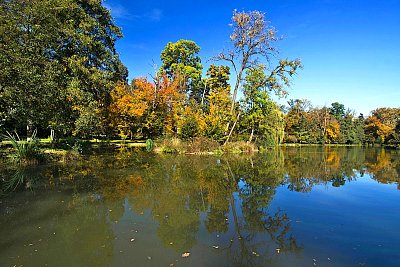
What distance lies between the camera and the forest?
39.5 ft

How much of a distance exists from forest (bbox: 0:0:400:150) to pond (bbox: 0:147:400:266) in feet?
13.9

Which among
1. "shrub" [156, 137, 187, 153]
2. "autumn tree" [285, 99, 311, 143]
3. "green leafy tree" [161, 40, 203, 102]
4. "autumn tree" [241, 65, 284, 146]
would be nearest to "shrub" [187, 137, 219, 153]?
"shrub" [156, 137, 187, 153]

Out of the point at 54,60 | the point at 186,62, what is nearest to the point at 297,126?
the point at 186,62

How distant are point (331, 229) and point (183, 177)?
632 centimetres

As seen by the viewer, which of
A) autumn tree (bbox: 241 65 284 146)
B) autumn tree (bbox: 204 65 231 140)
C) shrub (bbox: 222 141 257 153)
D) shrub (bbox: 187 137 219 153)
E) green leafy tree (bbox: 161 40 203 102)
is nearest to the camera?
shrub (bbox: 187 137 219 153)

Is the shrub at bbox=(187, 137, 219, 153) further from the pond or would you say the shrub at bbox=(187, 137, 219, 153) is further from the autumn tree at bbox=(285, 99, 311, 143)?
the autumn tree at bbox=(285, 99, 311, 143)

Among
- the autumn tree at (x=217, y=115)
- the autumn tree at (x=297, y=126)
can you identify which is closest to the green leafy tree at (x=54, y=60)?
the autumn tree at (x=217, y=115)

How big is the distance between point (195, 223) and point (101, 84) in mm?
15737

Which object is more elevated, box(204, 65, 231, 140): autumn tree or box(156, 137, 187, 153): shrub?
box(204, 65, 231, 140): autumn tree

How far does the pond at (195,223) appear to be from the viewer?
4.15m

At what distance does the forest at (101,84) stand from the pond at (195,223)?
13.9 feet

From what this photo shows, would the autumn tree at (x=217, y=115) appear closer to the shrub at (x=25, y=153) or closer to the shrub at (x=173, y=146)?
the shrub at (x=173, y=146)

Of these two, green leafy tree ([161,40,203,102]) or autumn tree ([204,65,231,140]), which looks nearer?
autumn tree ([204,65,231,140])

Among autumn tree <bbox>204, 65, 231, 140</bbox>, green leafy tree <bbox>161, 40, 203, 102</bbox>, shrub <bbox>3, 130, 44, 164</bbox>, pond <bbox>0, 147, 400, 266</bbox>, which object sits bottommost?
pond <bbox>0, 147, 400, 266</bbox>
